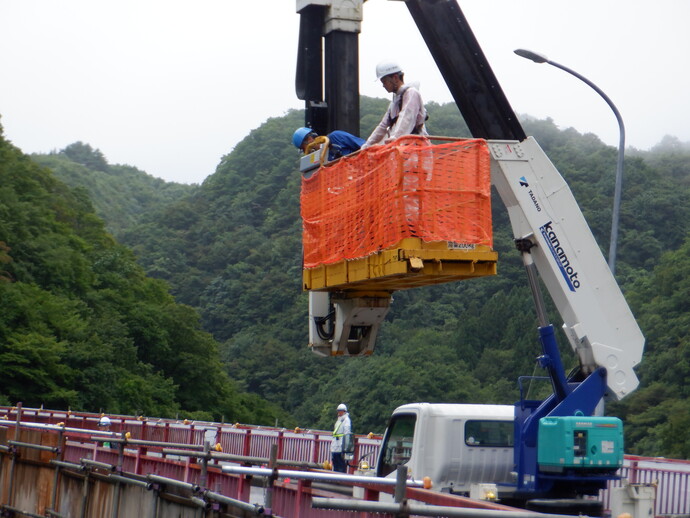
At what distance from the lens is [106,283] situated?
96750 millimetres

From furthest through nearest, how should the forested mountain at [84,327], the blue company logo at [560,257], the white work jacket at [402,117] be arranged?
the forested mountain at [84,327]
the blue company logo at [560,257]
the white work jacket at [402,117]

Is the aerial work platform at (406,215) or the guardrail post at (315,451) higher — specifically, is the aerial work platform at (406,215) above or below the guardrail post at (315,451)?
above

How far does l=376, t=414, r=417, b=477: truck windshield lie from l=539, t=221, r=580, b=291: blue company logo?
253cm

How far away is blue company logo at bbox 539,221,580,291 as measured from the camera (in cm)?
1312

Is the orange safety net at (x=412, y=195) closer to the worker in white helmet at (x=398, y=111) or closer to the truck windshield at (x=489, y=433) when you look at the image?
the worker in white helmet at (x=398, y=111)

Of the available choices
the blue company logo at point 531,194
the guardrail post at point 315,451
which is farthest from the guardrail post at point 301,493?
the guardrail post at point 315,451

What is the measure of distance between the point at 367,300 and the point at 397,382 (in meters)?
93.3

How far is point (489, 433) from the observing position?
14102 mm

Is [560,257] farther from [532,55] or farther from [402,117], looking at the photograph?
[532,55]

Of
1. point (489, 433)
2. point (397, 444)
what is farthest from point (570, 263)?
point (397, 444)

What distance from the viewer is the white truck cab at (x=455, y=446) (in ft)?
45.2

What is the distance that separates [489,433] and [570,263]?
2.40 m

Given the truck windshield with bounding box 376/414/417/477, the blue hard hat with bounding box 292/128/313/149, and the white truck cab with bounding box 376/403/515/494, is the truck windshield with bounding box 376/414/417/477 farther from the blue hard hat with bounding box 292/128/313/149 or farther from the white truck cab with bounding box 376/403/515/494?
the blue hard hat with bounding box 292/128/313/149

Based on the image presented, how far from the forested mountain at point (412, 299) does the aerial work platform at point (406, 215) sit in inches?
2209
